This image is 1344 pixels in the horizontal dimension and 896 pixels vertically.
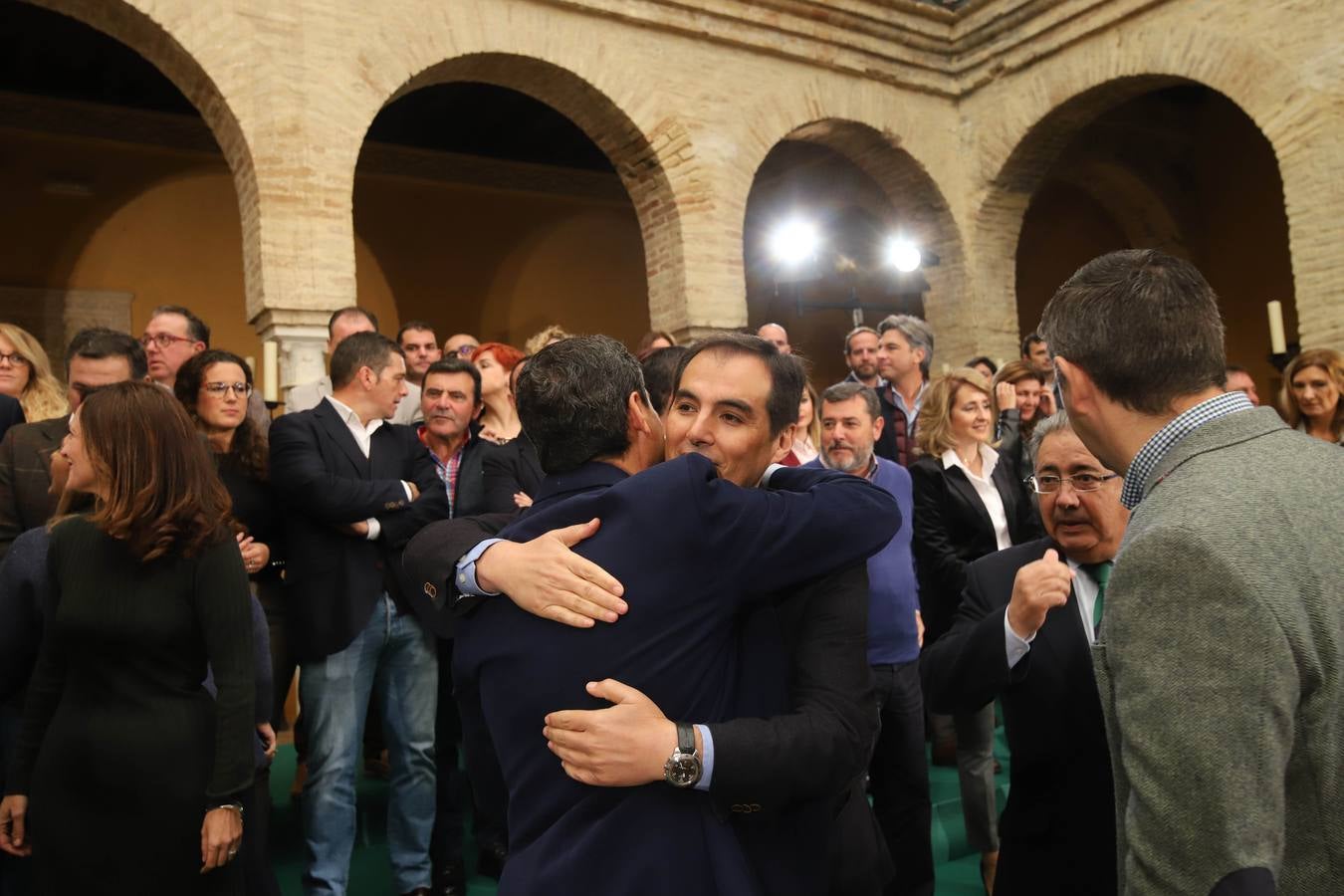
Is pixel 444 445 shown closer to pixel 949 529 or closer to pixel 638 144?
pixel 949 529

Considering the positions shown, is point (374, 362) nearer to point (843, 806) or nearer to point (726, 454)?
point (726, 454)

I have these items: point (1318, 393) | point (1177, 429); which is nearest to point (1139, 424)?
point (1177, 429)

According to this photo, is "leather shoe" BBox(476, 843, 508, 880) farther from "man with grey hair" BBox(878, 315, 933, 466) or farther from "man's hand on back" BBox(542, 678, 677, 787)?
"man with grey hair" BBox(878, 315, 933, 466)

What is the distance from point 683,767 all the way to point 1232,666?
67cm

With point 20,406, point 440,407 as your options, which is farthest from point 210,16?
point 440,407

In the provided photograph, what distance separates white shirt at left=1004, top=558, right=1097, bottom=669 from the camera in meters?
1.88

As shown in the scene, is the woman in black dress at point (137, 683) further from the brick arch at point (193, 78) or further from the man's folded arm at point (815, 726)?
the brick arch at point (193, 78)

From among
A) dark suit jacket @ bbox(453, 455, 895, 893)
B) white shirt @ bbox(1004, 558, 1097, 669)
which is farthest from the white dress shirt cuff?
dark suit jacket @ bbox(453, 455, 895, 893)

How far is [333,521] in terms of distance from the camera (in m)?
3.29

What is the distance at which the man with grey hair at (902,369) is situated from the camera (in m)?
5.38

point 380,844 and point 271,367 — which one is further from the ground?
point 271,367

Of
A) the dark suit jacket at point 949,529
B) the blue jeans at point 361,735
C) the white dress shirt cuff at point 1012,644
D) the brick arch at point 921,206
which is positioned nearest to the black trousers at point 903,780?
the dark suit jacket at point 949,529

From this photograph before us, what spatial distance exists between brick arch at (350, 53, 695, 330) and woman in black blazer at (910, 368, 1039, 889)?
14.9ft

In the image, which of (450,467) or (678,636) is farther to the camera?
(450,467)
